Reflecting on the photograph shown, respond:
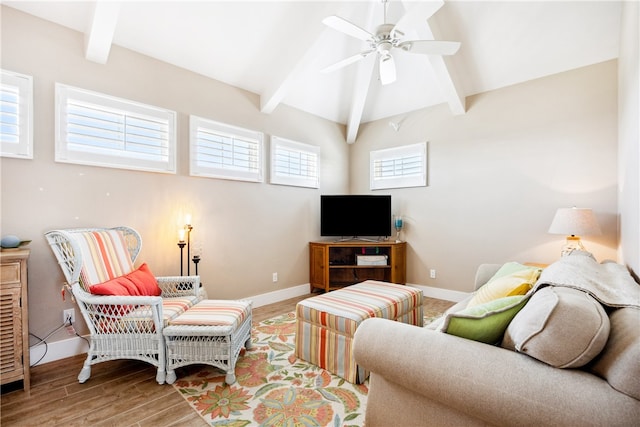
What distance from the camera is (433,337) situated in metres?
1.20

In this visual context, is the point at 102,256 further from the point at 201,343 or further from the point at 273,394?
the point at 273,394

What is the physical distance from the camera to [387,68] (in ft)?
8.76

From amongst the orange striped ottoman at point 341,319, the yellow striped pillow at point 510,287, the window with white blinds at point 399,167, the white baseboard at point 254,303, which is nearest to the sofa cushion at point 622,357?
the yellow striped pillow at point 510,287

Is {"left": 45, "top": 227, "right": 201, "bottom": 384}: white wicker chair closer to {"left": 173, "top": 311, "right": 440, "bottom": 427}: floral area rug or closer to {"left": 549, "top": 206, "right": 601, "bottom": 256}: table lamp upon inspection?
{"left": 173, "top": 311, "right": 440, "bottom": 427}: floral area rug

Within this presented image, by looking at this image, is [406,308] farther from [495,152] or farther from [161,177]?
[161,177]

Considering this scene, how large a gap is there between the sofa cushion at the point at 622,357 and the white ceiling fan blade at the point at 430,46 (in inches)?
85.8

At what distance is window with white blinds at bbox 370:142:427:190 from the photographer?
4.41 metres

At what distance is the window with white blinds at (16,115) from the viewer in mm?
2236

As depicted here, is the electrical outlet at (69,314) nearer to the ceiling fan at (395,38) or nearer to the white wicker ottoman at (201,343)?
the white wicker ottoman at (201,343)

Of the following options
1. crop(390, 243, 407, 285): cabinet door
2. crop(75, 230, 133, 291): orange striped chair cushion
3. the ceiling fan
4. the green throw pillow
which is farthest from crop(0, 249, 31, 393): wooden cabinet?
crop(390, 243, 407, 285): cabinet door

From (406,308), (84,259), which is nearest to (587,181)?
(406,308)

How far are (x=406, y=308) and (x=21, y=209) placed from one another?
125 inches

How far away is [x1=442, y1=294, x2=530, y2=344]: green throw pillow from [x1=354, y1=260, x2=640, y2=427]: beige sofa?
42 millimetres

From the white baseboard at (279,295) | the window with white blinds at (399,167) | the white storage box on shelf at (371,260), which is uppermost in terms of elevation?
the window with white blinds at (399,167)
